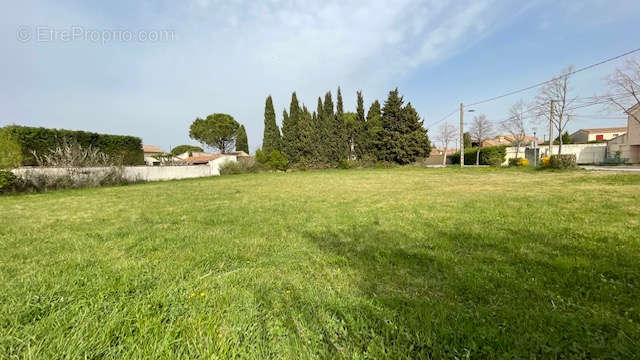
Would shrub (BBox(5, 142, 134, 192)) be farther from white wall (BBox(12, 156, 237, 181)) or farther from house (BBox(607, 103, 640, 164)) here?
house (BBox(607, 103, 640, 164))

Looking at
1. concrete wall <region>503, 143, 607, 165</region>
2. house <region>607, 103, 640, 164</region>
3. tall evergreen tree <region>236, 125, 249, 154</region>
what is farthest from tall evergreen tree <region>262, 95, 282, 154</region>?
house <region>607, 103, 640, 164</region>

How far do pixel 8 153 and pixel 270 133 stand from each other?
22407 millimetres

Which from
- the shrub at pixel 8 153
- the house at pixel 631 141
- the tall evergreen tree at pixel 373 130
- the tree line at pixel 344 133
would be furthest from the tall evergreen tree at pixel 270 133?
the house at pixel 631 141

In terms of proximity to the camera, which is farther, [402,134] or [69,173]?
[402,134]

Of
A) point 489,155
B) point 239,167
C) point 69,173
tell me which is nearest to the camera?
point 69,173

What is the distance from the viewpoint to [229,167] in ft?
78.3

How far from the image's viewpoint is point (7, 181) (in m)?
10.2

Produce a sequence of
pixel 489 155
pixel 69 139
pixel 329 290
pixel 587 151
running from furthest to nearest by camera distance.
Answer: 1. pixel 489 155
2. pixel 587 151
3. pixel 69 139
4. pixel 329 290

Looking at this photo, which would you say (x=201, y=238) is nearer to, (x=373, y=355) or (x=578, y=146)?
(x=373, y=355)

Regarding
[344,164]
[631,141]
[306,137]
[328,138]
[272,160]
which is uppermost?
[306,137]

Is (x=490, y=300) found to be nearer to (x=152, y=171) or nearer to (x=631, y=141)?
(x=152, y=171)

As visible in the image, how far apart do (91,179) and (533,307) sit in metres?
18.6

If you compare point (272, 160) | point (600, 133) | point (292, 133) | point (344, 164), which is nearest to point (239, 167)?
point (272, 160)

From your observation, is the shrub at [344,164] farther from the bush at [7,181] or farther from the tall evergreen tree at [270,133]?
the bush at [7,181]
